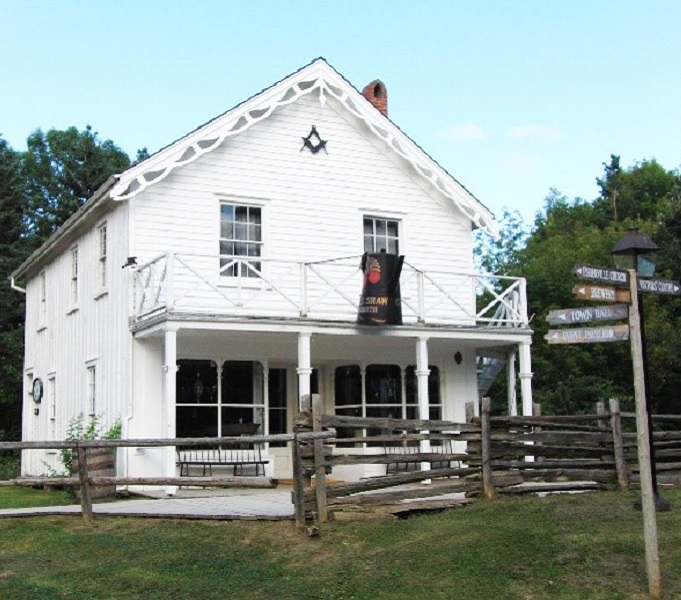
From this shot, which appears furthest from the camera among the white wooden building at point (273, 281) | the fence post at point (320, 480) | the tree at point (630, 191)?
the tree at point (630, 191)

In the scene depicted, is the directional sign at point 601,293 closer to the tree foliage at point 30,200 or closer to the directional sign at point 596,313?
the directional sign at point 596,313

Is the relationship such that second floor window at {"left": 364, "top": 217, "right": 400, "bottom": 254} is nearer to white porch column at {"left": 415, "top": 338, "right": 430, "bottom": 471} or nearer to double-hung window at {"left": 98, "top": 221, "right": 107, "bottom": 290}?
white porch column at {"left": 415, "top": 338, "right": 430, "bottom": 471}

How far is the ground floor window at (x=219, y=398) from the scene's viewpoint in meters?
18.9

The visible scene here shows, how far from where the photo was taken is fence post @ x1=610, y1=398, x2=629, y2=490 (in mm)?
14891

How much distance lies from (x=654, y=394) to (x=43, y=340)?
721 inches

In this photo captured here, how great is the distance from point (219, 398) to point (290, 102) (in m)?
6.12

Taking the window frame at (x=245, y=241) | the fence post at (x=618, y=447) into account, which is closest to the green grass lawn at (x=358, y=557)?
the fence post at (x=618, y=447)

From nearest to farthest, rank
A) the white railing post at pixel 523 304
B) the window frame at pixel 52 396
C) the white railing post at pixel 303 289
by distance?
the white railing post at pixel 303 289 → the white railing post at pixel 523 304 → the window frame at pixel 52 396

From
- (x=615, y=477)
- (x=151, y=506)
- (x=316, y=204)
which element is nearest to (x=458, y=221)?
(x=316, y=204)

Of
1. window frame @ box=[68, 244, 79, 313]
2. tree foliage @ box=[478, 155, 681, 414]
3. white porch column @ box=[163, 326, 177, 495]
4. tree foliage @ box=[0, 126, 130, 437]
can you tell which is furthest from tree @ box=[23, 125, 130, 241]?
white porch column @ box=[163, 326, 177, 495]

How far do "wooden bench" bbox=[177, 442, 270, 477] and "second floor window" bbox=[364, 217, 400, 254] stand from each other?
5.02m

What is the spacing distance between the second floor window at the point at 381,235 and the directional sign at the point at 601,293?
39.4ft

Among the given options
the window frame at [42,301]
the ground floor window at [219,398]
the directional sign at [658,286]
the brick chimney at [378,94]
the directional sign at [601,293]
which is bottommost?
the ground floor window at [219,398]

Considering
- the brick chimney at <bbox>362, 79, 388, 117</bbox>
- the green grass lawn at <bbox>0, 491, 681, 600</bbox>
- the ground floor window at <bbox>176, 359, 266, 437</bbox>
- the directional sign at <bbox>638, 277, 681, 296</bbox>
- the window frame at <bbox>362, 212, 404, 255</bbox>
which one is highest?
the brick chimney at <bbox>362, 79, 388, 117</bbox>
